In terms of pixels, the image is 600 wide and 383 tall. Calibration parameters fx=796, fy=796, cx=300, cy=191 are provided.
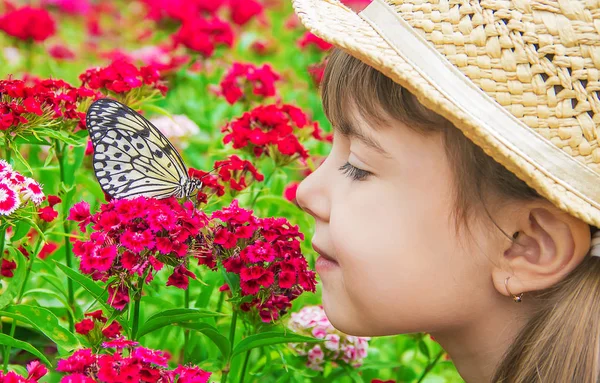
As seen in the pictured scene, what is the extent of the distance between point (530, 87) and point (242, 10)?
118 inches

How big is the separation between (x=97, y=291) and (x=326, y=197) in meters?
0.49

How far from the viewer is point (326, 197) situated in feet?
5.15

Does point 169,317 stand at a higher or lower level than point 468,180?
lower

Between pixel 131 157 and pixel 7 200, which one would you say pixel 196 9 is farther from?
pixel 7 200

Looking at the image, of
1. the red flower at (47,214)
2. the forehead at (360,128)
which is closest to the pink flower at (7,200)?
the red flower at (47,214)

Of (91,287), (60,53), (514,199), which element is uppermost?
(514,199)

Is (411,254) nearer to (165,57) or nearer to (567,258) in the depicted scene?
(567,258)

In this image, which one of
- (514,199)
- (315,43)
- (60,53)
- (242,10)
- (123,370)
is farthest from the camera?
(242,10)

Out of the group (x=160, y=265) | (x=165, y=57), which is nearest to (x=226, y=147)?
(x=160, y=265)

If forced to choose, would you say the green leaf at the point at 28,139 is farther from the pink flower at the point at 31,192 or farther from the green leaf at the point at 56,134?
the pink flower at the point at 31,192

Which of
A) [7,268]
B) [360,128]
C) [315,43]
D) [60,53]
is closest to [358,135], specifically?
[360,128]

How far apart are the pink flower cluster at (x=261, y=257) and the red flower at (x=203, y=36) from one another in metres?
1.63

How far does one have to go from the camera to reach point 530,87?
1.34 metres

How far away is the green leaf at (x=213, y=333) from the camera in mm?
1612
